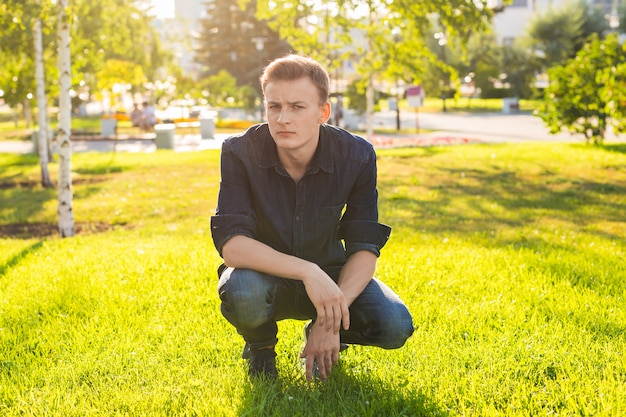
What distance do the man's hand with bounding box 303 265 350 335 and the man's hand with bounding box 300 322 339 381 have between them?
23 millimetres

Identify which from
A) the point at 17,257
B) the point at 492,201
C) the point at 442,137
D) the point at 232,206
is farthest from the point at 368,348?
the point at 442,137

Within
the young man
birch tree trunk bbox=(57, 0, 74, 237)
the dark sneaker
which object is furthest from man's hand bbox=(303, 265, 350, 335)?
birch tree trunk bbox=(57, 0, 74, 237)

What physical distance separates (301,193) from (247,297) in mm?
576

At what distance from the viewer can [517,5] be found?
77125 millimetres

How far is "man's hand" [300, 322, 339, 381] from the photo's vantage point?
123 inches

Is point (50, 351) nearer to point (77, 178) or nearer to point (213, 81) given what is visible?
point (77, 178)

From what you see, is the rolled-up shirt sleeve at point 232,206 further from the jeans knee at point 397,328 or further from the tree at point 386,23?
the tree at point 386,23

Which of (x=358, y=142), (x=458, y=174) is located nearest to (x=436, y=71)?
(x=458, y=174)

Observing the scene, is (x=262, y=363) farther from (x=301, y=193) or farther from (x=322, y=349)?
(x=301, y=193)

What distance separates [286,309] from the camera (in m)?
3.52

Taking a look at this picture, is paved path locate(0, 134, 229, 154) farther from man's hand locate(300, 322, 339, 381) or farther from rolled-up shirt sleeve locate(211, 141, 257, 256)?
man's hand locate(300, 322, 339, 381)

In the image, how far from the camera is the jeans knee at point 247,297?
3.22 m

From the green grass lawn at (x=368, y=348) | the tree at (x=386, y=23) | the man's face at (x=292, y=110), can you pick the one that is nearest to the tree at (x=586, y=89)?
the tree at (x=386, y=23)

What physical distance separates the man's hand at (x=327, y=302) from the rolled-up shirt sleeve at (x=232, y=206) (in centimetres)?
43
